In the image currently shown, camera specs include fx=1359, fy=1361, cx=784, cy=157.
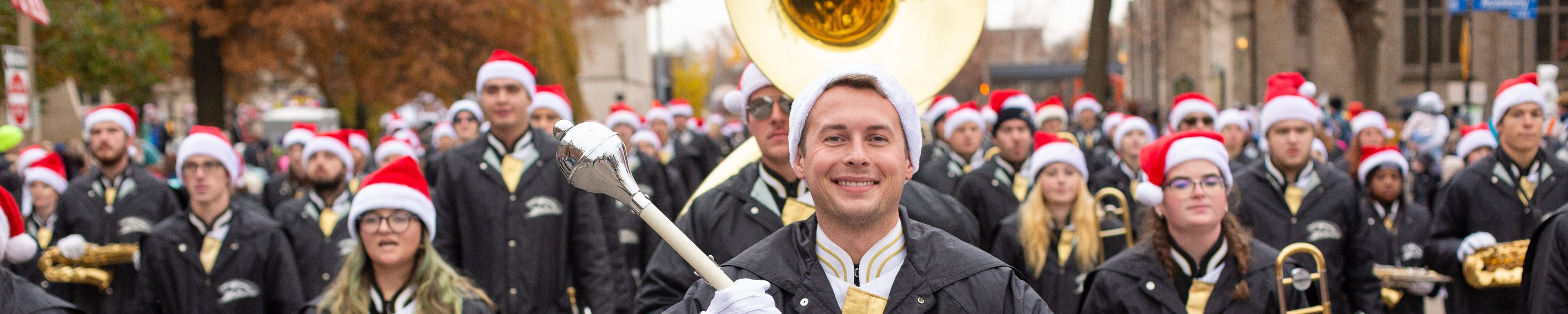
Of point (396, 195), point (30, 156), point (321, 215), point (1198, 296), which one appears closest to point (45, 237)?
point (321, 215)

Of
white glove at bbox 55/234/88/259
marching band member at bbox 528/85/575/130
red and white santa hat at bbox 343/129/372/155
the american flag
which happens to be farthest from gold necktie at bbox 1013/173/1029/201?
the american flag

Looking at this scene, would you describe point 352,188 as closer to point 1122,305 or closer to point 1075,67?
point 1122,305

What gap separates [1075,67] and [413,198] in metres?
67.6

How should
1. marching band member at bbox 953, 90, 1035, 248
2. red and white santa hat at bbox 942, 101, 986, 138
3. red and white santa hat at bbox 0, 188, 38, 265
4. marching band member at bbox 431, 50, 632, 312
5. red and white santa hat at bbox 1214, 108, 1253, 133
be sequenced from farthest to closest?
red and white santa hat at bbox 942, 101, 986, 138, red and white santa hat at bbox 1214, 108, 1253, 133, marching band member at bbox 953, 90, 1035, 248, marching band member at bbox 431, 50, 632, 312, red and white santa hat at bbox 0, 188, 38, 265

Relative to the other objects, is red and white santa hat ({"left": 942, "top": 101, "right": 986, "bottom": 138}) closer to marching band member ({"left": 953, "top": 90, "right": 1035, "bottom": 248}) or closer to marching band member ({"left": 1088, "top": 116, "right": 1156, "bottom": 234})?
marching band member ({"left": 1088, "top": 116, "right": 1156, "bottom": 234})

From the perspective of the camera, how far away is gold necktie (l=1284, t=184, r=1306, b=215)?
672 cm

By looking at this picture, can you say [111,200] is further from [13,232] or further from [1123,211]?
[1123,211]

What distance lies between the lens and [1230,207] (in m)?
5.14

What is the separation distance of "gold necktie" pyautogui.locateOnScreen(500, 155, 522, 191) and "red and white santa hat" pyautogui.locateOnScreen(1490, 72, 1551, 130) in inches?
188

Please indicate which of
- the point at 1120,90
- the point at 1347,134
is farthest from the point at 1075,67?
the point at 1347,134

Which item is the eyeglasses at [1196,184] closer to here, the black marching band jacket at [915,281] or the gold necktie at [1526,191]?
the black marching band jacket at [915,281]

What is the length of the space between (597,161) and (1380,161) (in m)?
7.96

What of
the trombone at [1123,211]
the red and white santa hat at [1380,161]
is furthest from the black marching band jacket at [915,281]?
the red and white santa hat at [1380,161]

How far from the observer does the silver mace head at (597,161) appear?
2340 millimetres
